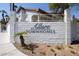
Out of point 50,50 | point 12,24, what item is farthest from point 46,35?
point 12,24

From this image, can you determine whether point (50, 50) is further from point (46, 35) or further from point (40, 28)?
point (40, 28)

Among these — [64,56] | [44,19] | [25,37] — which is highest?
[44,19]

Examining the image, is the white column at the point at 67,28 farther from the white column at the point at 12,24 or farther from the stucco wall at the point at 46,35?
the white column at the point at 12,24

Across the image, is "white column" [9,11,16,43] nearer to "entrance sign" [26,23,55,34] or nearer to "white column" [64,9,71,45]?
"entrance sign" [26,23,55,34]

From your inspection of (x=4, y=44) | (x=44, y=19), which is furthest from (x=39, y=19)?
(x=4, y=44)

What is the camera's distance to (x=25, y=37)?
768 cm

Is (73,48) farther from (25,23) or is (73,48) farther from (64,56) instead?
(25,23)

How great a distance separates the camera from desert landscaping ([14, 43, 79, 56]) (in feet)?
25.1

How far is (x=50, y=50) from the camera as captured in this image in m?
7.68

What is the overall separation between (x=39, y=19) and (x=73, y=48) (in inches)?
47.3

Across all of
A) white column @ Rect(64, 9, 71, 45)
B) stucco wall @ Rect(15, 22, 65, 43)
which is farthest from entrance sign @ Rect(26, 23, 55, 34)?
white column @ Rect(64, 9, 71, 45)

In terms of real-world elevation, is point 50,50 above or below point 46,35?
below

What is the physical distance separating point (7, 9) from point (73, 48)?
205 cm

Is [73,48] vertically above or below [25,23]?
below
